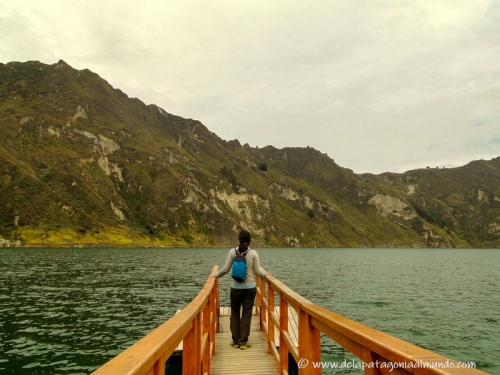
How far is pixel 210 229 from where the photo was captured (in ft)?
593

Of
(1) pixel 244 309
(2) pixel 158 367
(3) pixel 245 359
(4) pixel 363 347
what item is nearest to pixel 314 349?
(4) pixel 363 347

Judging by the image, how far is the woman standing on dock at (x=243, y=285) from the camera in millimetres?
9219

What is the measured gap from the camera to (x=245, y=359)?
28.3 feet

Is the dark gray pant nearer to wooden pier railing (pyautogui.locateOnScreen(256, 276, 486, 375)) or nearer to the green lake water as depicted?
wooden pier railing (pyautogui.locateOnScreen(256, 276, 486, 375))

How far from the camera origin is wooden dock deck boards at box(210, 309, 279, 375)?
25.7 ft

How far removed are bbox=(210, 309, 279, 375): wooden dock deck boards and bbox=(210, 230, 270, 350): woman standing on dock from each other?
0.40 metres

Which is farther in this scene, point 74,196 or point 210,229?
point 210,229

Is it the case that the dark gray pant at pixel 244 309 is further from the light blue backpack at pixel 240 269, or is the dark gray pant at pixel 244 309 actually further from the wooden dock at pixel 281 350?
the light blue backpack at pixel 240 269

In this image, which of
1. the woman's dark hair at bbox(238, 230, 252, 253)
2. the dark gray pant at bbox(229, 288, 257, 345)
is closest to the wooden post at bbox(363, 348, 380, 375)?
the woman's dark hair at bbox(238, 230, 252, 253)

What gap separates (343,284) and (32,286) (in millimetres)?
32419

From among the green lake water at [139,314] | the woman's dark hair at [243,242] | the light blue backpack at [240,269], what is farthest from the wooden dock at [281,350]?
the green lake water at [139,314]

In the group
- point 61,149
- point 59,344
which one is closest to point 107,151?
point 61,149

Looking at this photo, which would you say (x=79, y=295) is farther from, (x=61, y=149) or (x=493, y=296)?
(x=61, y=149)

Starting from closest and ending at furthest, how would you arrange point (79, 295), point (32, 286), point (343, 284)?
point (79, 295) → point (32, 286) → point (343, 284)
